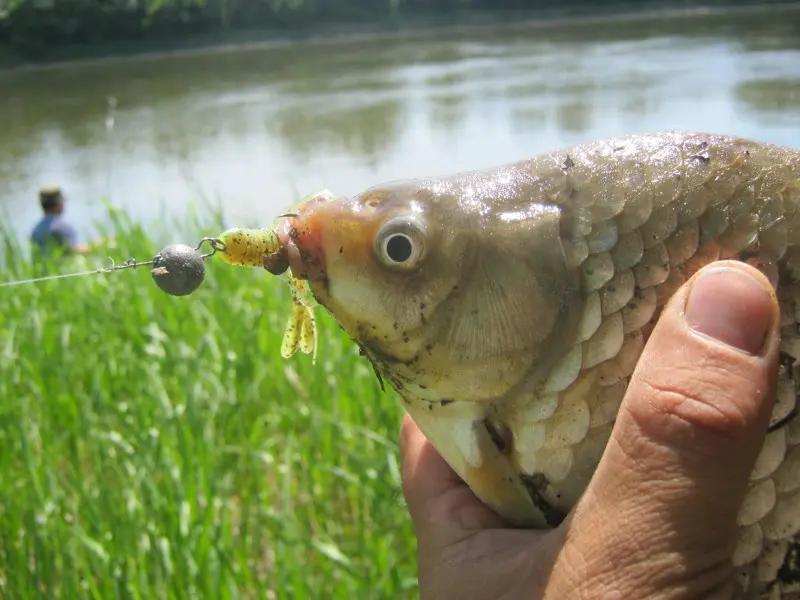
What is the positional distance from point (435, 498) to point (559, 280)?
27.4 inches

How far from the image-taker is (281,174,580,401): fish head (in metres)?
1.34

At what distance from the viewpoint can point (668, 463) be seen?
1.26 meters

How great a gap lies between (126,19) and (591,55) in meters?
21.5

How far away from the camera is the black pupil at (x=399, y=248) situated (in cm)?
136

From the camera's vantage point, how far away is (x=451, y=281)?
1.36 m

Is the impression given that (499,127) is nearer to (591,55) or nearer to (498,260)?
(591,55)

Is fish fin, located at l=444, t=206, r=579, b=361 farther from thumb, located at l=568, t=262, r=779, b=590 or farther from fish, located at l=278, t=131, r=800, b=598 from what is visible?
thumb, located at l=568, t=262, r=779, b=590

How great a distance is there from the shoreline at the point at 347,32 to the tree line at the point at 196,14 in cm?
36

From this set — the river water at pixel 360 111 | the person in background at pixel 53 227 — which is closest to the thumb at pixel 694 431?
the river water at pixel 360 111

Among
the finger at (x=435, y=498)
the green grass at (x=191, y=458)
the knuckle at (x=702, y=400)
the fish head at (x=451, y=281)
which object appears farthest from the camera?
the green grass at (x=191, y=458)

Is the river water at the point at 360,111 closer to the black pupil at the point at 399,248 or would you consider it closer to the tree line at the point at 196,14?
the tree line at the point at 196,14

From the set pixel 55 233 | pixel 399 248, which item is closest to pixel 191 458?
pixel 399 248

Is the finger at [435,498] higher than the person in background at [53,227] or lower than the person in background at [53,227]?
higher

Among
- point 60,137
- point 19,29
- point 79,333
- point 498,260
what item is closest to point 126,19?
point 19,29
